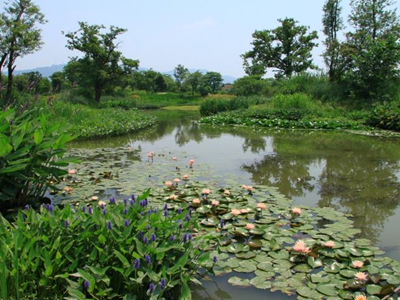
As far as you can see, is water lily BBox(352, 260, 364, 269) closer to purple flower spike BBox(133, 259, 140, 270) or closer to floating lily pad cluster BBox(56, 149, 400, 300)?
floating lily pad cluster BBox(56, 149, 400, 300)

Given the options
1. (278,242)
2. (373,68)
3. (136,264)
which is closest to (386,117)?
(373,68)

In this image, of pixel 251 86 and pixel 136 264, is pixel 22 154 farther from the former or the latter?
pixel 251 86

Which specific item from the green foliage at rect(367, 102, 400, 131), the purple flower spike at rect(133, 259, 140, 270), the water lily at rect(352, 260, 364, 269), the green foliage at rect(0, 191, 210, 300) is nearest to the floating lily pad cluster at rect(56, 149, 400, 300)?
the water lily at rect(352, 260, 364, 269)

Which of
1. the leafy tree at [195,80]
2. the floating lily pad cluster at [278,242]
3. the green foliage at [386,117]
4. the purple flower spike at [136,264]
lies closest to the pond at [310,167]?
the floating lily pad cluster at [278,242]

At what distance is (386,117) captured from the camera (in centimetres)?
1123

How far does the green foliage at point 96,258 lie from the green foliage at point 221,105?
55.0 ft

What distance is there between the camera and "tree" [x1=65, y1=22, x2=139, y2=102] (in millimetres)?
23266

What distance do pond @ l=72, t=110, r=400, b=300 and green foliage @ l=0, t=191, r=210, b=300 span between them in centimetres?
47

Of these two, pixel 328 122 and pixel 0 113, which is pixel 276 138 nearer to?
pixel 328 122

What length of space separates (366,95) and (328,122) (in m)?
4.85

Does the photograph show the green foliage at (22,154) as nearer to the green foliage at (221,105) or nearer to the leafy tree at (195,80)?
the green foliage at (221,105)

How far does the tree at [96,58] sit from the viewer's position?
2327 cm

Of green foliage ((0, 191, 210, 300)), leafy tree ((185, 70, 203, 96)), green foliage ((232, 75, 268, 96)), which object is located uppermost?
leafy tree ((185, 70, 203, 96))

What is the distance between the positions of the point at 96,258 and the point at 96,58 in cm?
2385
